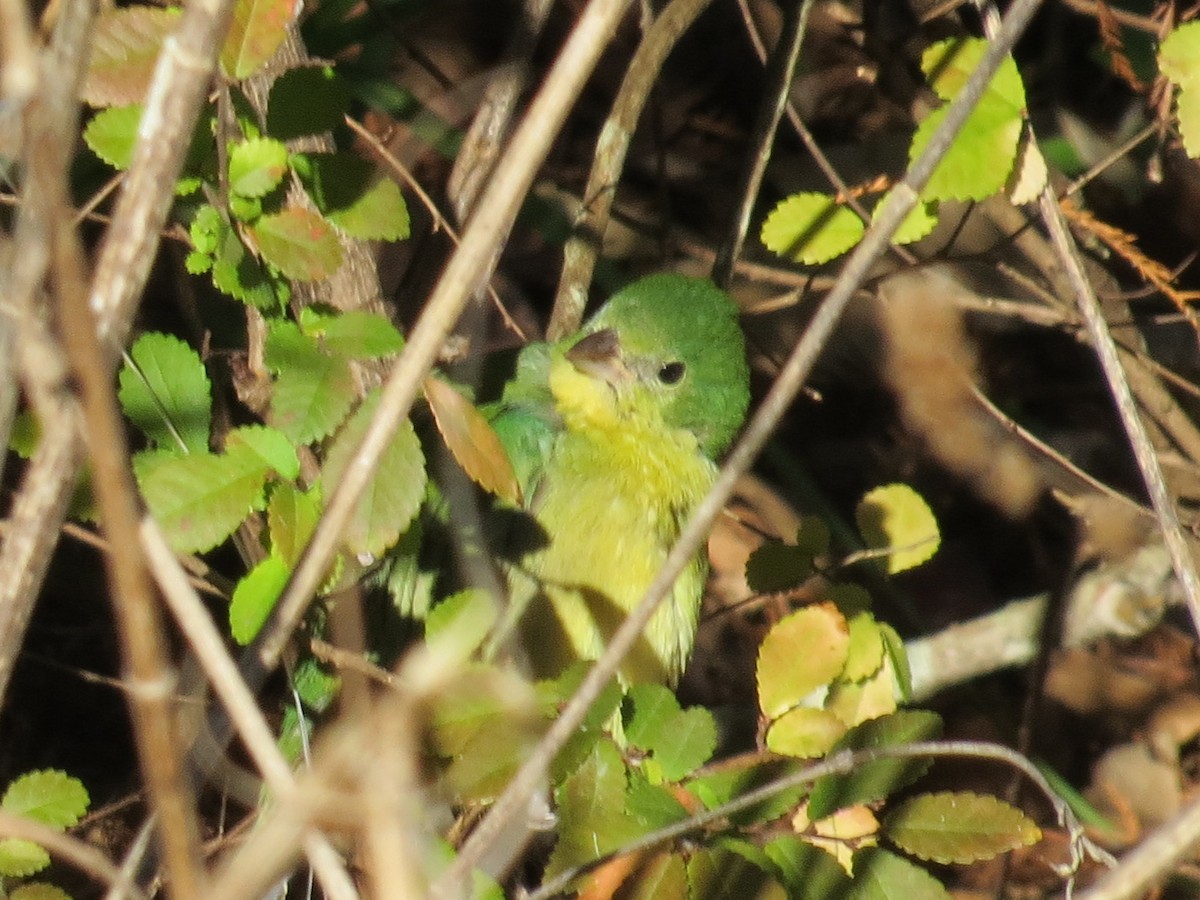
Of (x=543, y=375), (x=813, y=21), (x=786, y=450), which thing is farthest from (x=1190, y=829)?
(x=813, y=21)

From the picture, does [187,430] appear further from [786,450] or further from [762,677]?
[786,450]

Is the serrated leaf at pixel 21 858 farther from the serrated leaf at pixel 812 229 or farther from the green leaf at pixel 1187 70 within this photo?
the green leaf at pixel 1187 70

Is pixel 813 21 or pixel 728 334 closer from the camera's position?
pixel 728 334

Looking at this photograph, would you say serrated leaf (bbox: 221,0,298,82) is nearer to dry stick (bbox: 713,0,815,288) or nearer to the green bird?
the green bird

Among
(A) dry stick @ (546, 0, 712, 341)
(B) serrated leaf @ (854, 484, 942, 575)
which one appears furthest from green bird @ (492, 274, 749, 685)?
(B) serrated leaf @ (854, 484, 942, 575)

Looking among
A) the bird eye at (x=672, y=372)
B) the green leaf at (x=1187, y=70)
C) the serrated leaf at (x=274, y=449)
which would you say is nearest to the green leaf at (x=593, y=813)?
the serrated leaf at (x=274, y=449)

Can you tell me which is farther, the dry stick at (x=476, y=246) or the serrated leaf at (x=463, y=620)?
the serrated leaf at (x=463, y=620)

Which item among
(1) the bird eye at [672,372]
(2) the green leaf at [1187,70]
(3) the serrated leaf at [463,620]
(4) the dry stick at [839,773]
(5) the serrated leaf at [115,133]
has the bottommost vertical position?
(1) the bird eye at [672,372]

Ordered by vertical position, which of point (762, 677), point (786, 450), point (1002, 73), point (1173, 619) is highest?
point (1002, 73)

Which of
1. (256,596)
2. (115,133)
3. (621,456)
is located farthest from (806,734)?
(115,133)
